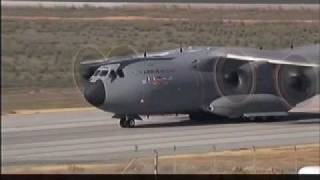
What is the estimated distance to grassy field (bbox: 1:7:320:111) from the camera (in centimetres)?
2806

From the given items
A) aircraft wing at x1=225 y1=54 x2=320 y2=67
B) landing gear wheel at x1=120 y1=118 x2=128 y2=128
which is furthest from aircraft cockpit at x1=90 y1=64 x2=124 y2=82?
aircraft wing at x1=225 y1=54 x2=320 y2=67

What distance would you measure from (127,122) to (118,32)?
65.5ft

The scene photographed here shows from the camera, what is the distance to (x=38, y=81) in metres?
30.2

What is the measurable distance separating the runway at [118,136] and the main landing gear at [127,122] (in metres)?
0.29

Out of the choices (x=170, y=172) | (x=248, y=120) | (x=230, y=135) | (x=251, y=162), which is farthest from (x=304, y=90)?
(x=170, y=172)

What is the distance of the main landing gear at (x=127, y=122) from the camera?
3634 centimetres

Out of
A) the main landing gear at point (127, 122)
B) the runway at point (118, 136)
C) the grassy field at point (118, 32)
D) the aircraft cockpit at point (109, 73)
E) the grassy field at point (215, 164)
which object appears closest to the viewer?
the grassy field at point (215, 164)

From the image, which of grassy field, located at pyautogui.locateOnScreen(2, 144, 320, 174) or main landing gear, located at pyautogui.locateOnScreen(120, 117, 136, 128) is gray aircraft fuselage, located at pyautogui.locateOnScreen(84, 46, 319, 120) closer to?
main landing gear, located at pyautogui.locateOnScreen(120, 117, 136, 128)

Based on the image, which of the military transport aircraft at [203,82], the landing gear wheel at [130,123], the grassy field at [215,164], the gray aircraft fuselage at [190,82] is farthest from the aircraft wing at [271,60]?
the grassy field at [215,164]

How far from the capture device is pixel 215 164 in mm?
24672

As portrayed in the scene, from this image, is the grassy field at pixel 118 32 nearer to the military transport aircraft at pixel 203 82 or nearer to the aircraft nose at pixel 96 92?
the aircraft nose at pixel 96 92

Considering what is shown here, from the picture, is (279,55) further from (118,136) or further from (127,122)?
(118,136)

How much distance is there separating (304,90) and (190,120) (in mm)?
4806

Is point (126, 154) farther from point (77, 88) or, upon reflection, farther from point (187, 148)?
point (77, 88)
